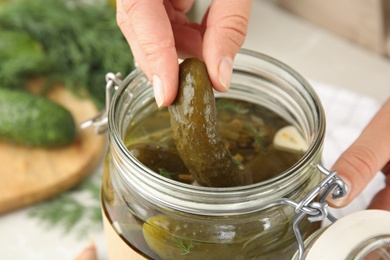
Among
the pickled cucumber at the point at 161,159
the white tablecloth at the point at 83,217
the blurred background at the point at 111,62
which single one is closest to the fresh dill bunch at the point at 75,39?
the blurred background at the point at 111,62

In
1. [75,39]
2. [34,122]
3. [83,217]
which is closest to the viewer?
[83,217]

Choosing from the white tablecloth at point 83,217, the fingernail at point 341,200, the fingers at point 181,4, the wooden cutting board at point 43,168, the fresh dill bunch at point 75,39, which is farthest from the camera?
the fresh dill bunch at point 75,39

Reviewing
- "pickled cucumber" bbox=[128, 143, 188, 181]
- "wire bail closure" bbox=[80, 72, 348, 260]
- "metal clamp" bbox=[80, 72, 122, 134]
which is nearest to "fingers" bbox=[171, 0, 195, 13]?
"metal clamp" bbox=[80, 72, 122, 134]

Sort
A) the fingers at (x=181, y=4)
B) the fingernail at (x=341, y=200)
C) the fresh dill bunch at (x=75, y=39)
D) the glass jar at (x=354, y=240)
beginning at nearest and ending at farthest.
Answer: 1. the glass jar at (x=354, y=240)
2. the fingernail at (x=341, y=200)
3. the fingers at (x=181, y=4)
4. the fresh dill bunch at (x=75, y=39)

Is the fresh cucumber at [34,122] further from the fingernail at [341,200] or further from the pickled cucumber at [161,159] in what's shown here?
the fingernail at [341,200]

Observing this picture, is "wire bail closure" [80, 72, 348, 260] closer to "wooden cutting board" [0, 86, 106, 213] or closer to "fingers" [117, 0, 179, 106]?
"fingers" [117, 0, 179, 106]

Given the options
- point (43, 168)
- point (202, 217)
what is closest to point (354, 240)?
point (202, 217)

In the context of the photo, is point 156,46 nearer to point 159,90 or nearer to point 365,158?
point 159,90
